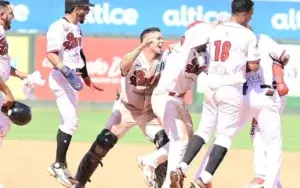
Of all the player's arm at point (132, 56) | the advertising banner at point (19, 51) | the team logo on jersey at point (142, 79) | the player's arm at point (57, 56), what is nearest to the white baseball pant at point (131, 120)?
the team logo on jersey at point (142, 79)

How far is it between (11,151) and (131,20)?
801cm

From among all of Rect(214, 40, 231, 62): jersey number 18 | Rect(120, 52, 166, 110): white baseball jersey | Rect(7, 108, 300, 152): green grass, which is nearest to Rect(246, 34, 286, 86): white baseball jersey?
Rect(214, 40, 231, 62): jersey number 18

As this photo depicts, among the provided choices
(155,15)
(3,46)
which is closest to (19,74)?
(3,46)

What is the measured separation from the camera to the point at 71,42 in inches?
402

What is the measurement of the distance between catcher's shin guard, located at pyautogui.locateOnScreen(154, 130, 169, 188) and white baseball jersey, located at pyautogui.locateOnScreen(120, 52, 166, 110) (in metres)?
0.35

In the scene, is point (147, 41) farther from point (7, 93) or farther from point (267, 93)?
point (7, 93)

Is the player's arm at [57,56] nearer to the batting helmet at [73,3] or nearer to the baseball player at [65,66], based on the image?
the baseball player at [65,66]

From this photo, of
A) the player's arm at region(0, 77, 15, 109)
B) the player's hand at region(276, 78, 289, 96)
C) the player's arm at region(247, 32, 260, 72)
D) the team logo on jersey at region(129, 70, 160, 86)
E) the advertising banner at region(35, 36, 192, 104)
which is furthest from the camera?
the advertising banner at region(35, 36, 192, 104)

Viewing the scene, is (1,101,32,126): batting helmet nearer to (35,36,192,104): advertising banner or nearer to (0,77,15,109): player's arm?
(0,77,15,109): player's arm

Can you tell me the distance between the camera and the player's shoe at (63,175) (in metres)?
9.88

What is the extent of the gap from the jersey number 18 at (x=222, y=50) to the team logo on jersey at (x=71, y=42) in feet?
6.41

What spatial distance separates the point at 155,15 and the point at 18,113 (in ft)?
39.8

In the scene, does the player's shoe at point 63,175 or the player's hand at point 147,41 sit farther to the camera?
the player's shoe at point 63,175

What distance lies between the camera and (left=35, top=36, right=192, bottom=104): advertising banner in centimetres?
1948
